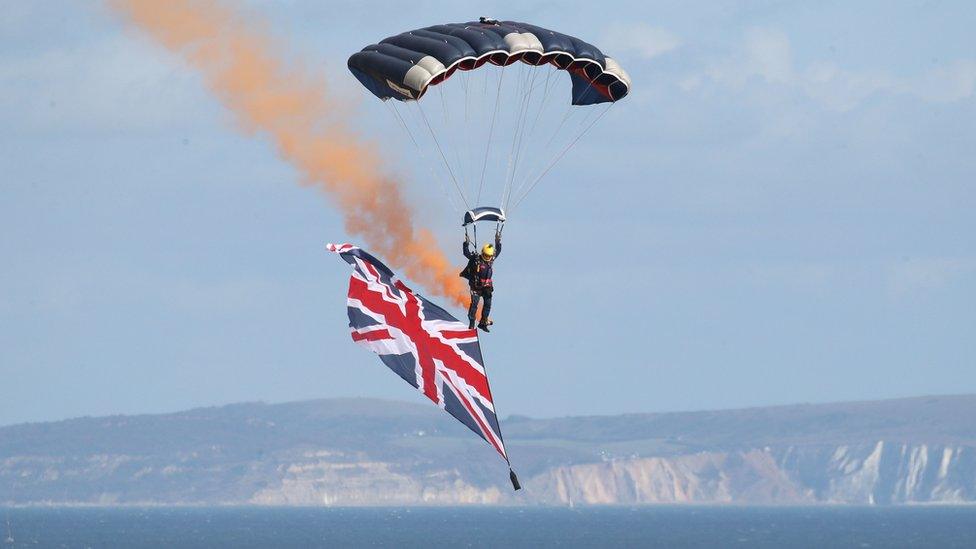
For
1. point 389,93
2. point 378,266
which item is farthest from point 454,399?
point 389,93

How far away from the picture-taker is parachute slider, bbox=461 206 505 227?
41281mm

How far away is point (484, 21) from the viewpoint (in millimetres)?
44406

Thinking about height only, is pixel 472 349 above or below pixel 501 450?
above

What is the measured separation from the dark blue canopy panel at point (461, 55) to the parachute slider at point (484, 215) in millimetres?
3024

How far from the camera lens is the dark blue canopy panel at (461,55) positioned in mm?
41438

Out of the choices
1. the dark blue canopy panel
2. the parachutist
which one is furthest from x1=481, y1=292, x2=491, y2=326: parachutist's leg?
the dark blue canopy panel

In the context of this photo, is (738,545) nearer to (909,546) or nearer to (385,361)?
(909,546)

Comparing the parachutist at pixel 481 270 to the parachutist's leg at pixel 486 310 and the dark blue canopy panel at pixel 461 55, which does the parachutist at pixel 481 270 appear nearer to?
the parachutist's leg at pixel 486 310

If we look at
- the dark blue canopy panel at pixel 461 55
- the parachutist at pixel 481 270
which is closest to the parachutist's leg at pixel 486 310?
the parachutist at pixel 481 270

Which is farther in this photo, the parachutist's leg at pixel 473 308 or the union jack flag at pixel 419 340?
the union jack flag at pixel 419 340

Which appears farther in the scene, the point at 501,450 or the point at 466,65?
the point at 466,65

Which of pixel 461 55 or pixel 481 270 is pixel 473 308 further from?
pixel 461 55

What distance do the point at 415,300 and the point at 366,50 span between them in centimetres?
633

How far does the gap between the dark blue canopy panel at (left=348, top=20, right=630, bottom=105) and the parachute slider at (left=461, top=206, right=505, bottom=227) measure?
3024 mm
